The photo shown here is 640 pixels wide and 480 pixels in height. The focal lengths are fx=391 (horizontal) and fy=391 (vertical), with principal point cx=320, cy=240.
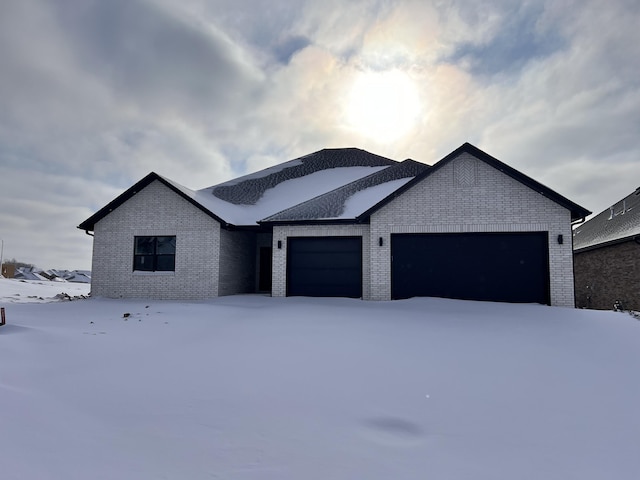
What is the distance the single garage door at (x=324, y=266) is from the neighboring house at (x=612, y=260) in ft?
35.7

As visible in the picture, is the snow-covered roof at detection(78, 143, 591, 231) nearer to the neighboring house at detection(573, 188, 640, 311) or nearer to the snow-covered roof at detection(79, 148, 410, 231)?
the snow-covered roof at detection(79, 148, 410, 231)

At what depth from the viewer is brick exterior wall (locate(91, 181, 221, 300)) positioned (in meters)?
15.1

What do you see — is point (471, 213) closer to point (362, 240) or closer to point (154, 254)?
point (362, 240)

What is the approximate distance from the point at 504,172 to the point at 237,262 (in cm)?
1071

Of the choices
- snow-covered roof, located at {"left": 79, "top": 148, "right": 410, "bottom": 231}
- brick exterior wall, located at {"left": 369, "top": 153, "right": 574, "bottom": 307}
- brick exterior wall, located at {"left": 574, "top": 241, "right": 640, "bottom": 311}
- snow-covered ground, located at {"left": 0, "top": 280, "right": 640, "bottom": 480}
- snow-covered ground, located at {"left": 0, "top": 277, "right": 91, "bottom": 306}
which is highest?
snow-covered roof, located at {"left": 79, "top": 148, "right": 410, "bottom": 231}

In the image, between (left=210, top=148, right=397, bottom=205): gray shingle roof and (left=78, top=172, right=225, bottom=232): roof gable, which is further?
(left=210, top=148, right=397, bottom=205): gray shingle roof

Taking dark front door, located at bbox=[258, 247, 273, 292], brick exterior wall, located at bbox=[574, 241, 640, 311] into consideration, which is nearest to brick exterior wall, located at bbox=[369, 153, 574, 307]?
brick exterior wall, located at bbox=[574, 241, 640, 311]

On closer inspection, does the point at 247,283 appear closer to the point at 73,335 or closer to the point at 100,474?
the point at 73,335

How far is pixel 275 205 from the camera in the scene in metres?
18.1

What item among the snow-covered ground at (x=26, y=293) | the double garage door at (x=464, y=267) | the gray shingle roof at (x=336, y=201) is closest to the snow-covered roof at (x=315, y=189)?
the gray shingle roof at (x=336, y=201)

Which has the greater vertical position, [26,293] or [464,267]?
[464,267]

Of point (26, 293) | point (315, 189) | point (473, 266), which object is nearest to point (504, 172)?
point (473, 266)

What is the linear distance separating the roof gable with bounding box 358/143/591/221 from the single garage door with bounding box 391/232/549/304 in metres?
1.12

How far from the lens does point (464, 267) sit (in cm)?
1287
